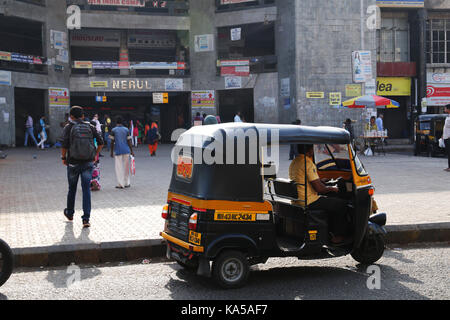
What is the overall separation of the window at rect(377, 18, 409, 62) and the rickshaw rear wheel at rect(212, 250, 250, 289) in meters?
27.3

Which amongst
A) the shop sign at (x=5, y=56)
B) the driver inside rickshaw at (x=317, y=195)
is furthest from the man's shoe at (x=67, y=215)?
the shop sign at (x=5, y=56)

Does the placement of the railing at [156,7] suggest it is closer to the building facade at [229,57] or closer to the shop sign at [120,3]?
the building facade at [229,57]

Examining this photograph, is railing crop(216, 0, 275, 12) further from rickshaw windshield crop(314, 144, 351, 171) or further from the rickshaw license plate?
the rickshaw license plate

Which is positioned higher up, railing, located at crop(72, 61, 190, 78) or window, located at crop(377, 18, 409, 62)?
window, located at crop(377, 18, 409, 62)

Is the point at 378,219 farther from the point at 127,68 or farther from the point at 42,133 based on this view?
the point at 127,68

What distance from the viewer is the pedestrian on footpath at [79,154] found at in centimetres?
737

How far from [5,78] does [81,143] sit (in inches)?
908

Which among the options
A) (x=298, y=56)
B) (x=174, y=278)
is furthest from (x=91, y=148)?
(x=298, y=56)

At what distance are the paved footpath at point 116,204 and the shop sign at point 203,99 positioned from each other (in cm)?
1630

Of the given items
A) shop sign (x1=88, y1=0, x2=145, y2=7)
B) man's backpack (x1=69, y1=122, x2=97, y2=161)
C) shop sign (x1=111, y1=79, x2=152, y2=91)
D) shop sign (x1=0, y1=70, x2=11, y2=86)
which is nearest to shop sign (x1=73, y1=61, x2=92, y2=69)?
shop sign (x1=111, y1=79, x2=152, y2=91)

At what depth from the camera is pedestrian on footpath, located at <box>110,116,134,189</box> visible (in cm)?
1160

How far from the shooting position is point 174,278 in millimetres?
5477

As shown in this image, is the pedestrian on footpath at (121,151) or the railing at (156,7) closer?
the pedestrian on footpath at (121,151)

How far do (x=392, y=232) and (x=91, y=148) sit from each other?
4425 mm
